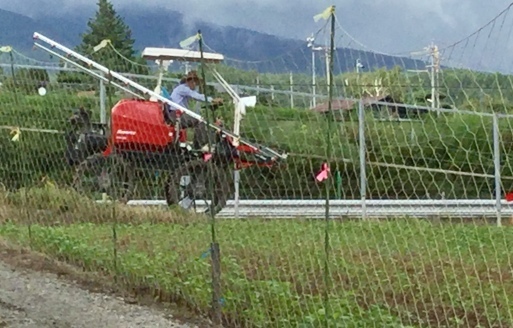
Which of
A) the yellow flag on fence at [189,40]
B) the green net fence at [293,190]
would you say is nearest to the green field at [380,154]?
the green net fence at [293,190]

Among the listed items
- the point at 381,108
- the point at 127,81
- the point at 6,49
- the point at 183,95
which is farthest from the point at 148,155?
the point at 381,108

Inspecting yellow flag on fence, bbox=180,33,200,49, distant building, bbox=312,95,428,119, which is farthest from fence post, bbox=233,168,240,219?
distant building, bbox=312,95,428,119

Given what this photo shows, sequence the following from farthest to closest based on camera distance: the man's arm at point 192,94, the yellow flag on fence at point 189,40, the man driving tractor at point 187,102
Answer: the man's arm at point 192,94, the man driving tractor at point 187,102, the yellow flag on fence at point 189,40

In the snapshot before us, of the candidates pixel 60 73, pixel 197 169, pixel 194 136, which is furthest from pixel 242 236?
pixel 60 73

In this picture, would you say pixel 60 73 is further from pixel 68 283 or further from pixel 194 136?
pixel 68 283

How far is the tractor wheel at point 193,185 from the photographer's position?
27.6 feet

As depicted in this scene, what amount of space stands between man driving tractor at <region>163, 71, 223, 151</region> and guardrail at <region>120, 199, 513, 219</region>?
0.79 meters

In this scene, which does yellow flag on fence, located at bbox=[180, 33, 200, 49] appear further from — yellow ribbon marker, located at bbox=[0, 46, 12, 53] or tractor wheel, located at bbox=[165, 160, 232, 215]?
yellow ribbon marker, located at bbox=[0, 46, 12, 53]

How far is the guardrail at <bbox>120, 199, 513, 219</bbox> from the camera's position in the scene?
615cm

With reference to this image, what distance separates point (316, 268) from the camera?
6.84m

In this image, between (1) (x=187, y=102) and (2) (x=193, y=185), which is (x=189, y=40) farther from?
(1) (x=187, y=102)

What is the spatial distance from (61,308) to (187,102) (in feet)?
14.0

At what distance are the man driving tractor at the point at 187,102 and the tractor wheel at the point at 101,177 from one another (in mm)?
862

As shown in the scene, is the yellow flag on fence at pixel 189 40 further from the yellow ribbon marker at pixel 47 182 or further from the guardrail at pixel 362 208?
the yellow ribbon marker at pixel 47 182
